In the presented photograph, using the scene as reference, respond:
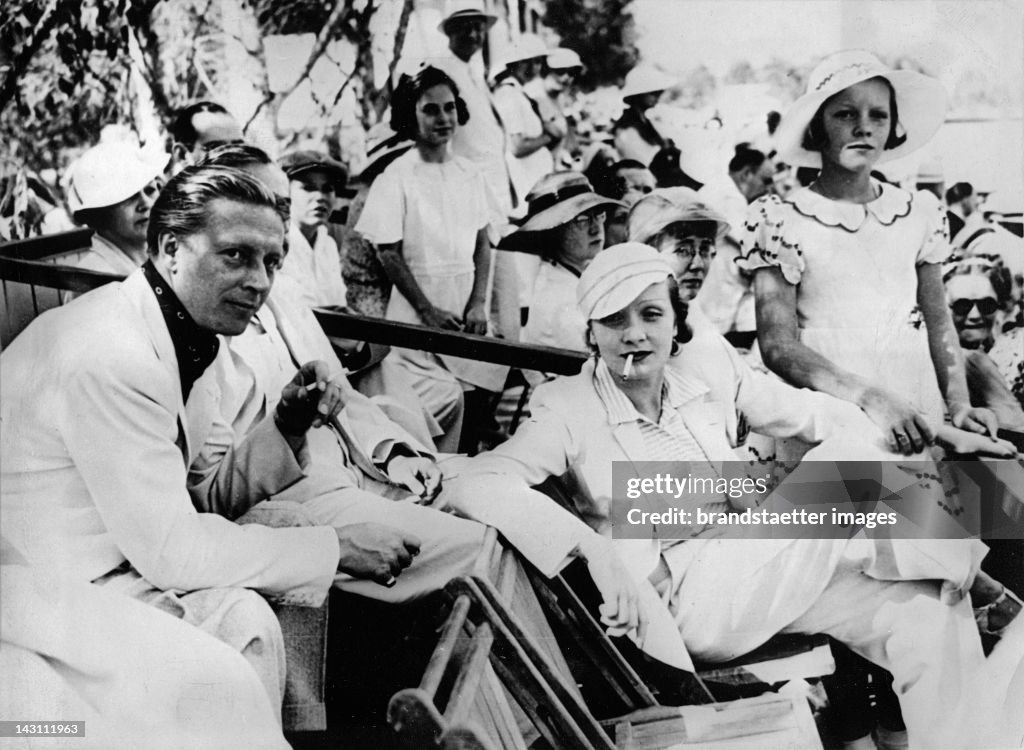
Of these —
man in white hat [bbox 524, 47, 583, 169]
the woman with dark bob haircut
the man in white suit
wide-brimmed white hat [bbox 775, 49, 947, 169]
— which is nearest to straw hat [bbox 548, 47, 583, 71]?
man in white hat [bbox 524, 47, 583, 169]

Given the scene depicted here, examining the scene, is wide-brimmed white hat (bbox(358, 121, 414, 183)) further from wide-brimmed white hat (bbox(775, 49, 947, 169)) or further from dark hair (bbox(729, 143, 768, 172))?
wide-brimmed white hat (bbox(775, 49, 947, 169))

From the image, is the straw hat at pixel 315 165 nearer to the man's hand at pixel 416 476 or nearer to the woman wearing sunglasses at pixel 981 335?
the man's hand at pixel 416 476

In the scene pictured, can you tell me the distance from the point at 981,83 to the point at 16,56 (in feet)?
11.6

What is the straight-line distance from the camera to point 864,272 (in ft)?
12.7

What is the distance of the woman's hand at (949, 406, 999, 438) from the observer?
3918mm

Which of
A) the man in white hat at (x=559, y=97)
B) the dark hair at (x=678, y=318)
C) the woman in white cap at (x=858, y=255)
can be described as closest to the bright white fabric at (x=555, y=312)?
the dark hair at (x=678, y=318)

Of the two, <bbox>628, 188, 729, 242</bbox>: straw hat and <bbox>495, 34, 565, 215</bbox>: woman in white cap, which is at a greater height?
<bbox>495, 34, 565, 215</bbox>: woman in white cap

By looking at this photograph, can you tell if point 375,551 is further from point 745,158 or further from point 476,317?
point 745,158

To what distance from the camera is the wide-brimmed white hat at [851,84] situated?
3.82 m

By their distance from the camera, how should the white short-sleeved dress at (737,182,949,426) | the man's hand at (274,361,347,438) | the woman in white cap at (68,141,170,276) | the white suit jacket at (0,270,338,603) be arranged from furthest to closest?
1. the white short-sleeved dress at (737,182,949,426)
2. the woman in white cap at (68,141,170,276)
3. the man's hand at (274,361,347,438)
4. the white suit jacket at (0,270,338,603)

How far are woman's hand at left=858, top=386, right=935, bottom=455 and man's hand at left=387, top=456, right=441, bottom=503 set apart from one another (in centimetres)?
157

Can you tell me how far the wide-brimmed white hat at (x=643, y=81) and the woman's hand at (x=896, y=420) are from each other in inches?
52.5

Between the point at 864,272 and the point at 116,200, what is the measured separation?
8.88 ft

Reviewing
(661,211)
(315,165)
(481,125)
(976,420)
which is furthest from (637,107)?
(976,420)
